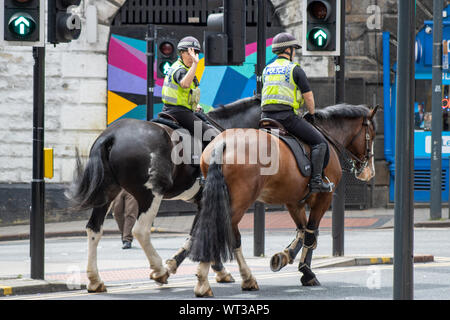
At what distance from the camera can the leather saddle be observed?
9.80m

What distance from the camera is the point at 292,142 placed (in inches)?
388

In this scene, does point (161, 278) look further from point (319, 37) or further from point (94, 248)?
point (319, 37)

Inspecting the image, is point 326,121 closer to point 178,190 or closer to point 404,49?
point 178,190

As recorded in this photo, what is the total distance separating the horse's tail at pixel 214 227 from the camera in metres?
8.84

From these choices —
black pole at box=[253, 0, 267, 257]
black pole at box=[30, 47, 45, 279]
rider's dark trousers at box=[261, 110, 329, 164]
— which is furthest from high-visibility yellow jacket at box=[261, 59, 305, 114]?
black pole at box=[253, 0, 267, 257]

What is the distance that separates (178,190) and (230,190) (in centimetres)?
143

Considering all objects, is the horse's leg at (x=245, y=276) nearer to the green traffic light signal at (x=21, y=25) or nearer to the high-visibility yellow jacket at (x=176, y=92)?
the high-visibility yellow jacket at (x=176, y=92)

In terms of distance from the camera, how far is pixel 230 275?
10.6 m

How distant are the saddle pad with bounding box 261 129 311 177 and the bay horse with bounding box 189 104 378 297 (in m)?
0.05

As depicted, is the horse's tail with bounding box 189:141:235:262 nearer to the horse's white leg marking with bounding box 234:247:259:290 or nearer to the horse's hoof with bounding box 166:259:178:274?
the horse's white leg marking with bounding box 234:247:259:290

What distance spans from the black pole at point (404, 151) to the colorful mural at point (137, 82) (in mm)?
14653

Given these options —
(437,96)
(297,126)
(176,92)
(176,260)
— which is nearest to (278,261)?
(176,260)

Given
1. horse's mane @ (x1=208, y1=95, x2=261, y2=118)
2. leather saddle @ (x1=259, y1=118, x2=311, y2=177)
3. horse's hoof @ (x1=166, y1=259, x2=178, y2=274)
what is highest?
horse's mane @ (x1=208, y1=95, x2=261, y2=118)
